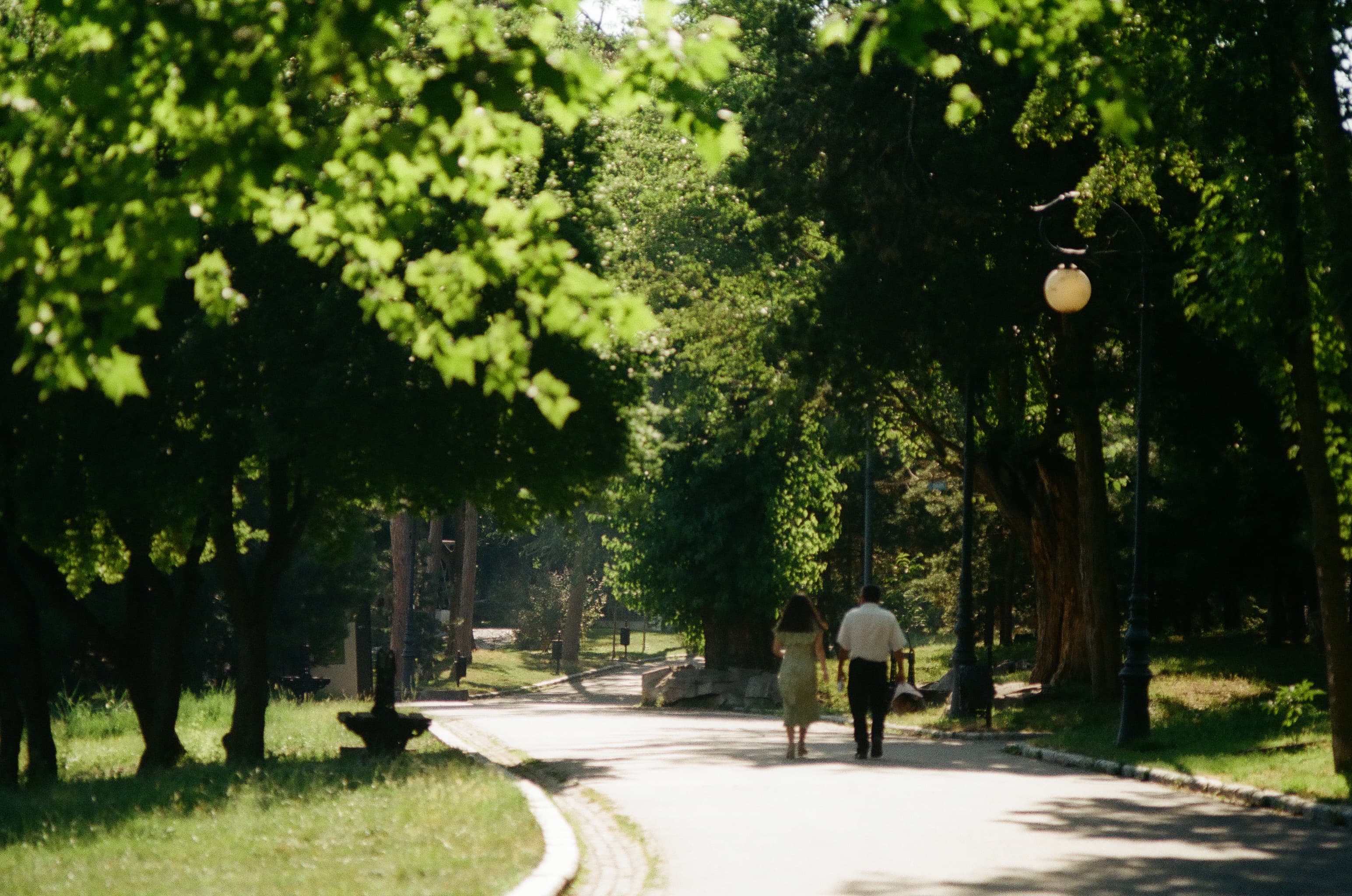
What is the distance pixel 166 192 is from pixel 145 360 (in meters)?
11.5

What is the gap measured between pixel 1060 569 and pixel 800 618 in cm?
1324

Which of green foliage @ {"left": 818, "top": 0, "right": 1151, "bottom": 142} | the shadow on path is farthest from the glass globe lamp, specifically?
green foliage @ {"left": 818, "top": 0, "right": 1151, "bottom": 142}

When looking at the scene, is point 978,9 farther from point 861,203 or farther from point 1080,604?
point 1080,604

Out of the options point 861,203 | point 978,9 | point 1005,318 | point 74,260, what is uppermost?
point 861,203

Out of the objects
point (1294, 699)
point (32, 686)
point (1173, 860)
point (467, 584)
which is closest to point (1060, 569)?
point (1294, 699)

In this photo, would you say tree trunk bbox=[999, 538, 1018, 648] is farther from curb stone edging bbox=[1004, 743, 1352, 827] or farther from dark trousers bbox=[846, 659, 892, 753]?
dark trousers bbox=[846, 659, 892, 753]

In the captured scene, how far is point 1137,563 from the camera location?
19.2m

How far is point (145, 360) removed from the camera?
17.4m

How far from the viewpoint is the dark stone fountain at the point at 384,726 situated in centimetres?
1738

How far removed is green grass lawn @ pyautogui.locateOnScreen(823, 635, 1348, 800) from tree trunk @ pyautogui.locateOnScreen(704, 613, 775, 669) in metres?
2.44

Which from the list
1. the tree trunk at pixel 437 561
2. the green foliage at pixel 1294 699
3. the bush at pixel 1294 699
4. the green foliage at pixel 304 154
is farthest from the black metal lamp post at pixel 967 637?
Answer: the tree trunk at pixel 437 561

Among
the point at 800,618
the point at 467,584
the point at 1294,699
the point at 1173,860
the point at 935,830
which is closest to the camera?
the point at 1173,860

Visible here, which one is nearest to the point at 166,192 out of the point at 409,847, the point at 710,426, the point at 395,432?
the point at 409,847

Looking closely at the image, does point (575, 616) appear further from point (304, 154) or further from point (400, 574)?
Result: point (304, 154)
